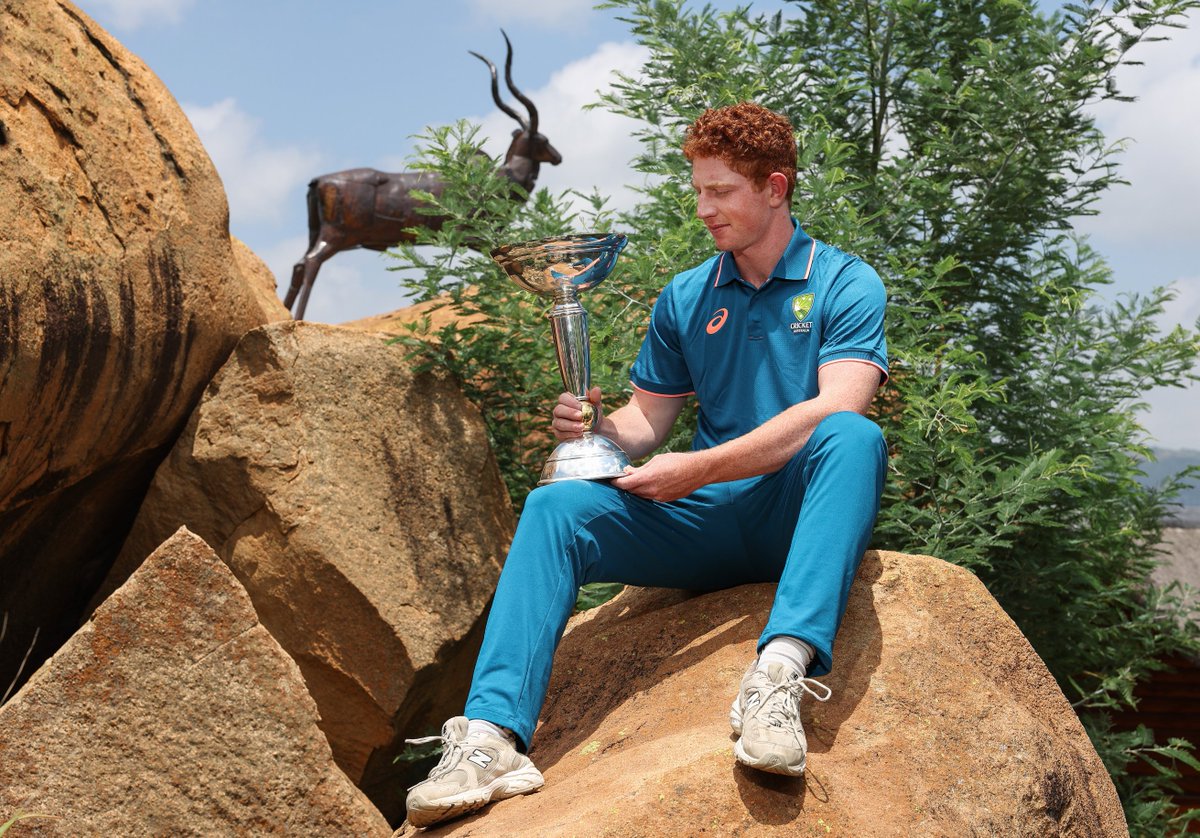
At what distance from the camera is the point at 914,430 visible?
5125 mm

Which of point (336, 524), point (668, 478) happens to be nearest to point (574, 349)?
point (668, 478)

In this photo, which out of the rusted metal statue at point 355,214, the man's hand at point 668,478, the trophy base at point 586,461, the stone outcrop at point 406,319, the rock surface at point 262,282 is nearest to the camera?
the man's hand at point 668,478

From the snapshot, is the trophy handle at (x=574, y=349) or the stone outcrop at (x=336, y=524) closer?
the trophy handle at (x=574, y=349)

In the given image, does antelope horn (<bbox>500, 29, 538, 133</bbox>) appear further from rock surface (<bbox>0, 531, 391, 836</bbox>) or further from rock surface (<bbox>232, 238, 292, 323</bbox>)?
rock surface (<bbox>0, 531, 391, 836</bbox>)

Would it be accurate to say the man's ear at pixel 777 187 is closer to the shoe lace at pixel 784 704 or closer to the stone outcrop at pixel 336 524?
the shoe lace at pixel 784 704

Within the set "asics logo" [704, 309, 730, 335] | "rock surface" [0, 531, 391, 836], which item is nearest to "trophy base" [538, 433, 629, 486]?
"asics logo" [704, 309, 730, 335]

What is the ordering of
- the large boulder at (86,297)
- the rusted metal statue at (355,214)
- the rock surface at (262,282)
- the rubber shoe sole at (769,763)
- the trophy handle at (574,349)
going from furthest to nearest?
the rusted metal statue at (355,214) → the rock surface at (262,282) → the large boulder at (86,297) → the trophy handle at (574,349) → the rubber shoe sole at (769,763)

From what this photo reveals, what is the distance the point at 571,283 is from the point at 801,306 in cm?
70

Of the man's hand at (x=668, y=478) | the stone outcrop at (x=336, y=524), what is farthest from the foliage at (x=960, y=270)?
the man's hand at (x=668, y=478)

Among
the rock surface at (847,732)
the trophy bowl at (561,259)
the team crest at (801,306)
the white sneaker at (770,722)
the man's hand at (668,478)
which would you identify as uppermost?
the trophy bowl at (561,259)

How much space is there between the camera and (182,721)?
378cm

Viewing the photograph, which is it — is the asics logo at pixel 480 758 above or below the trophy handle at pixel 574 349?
below

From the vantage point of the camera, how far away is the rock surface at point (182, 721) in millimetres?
→ 3670

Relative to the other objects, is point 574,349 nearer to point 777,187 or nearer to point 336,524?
point 777,187
